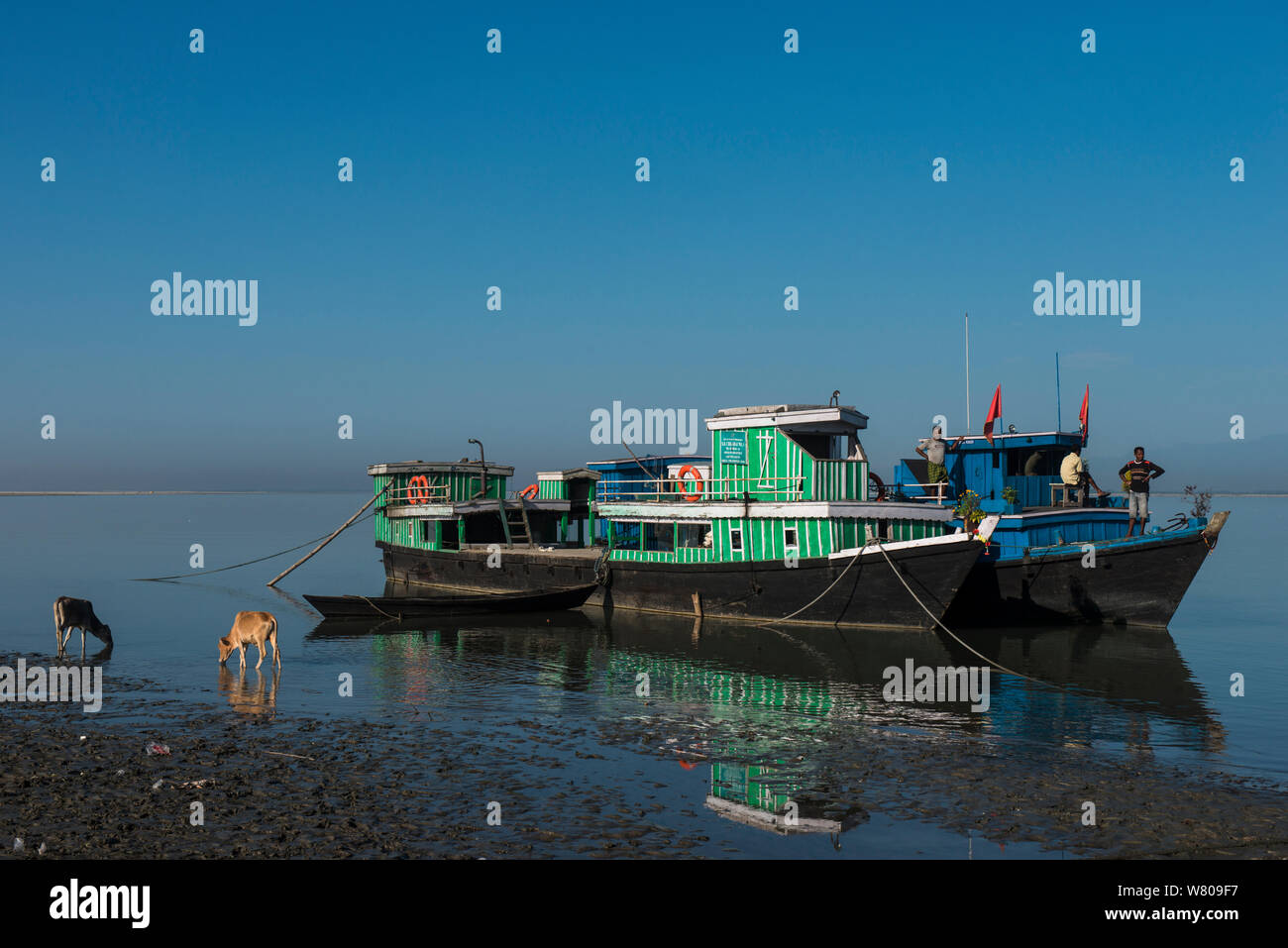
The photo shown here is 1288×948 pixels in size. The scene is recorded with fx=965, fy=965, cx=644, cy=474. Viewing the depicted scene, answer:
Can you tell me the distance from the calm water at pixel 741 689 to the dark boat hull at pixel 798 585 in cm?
82

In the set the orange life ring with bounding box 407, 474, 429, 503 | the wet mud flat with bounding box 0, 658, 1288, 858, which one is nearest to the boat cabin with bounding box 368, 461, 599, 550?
the orange life ring with bounding box 407, 474, 429, 503

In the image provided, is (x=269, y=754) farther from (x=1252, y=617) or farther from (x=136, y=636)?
(x=1252, y=617)

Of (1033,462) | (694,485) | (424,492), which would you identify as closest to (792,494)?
(694,485)

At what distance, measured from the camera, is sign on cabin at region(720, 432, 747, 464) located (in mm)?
32281

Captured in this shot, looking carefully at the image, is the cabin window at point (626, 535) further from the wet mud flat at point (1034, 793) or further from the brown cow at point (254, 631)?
the wet mud flat at point (1034, 793)

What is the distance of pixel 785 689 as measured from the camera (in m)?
22.3

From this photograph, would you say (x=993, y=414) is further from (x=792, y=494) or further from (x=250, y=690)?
(x=250, y=690)

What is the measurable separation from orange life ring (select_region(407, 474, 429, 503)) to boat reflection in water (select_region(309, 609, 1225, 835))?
43.2ft

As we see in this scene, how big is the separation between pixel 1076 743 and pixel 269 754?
13431mm

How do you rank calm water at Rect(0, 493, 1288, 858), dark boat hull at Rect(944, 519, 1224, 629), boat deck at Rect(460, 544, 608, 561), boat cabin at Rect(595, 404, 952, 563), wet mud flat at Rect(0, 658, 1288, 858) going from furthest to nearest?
boat deck at Rect(460, 544, 608, 561) → dark boat hull at Rect(944, 519, 1224, 629) → boat cabin at Rect(595, 404, 952, 563) → calm water at Rect(0, 493, 1288, 858) → wet mud flat at Rect(0, 658, 1288, 858)

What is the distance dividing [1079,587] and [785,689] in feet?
49.2

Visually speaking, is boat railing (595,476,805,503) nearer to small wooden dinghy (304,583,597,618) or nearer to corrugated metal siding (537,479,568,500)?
small wooden dinghy (304,583,597,618)

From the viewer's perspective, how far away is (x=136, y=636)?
31.0m
